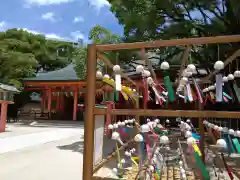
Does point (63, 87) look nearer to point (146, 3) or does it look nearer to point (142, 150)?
point (146, 3)

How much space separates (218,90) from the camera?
6.84 ft

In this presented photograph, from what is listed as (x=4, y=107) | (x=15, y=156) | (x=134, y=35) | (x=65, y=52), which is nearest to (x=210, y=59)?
(x=134, y=35)

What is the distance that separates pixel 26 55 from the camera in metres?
17.0

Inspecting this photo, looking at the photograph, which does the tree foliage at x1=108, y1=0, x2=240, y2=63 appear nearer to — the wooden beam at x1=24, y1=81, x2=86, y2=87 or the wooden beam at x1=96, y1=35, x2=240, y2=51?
the wooden beam at x1=96, y1=35, x2=240, y2=51

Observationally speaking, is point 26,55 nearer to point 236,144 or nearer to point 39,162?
point 39,162

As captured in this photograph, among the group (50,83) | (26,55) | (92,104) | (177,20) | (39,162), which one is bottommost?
(39,162)

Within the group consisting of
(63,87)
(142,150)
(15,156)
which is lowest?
(15,156)

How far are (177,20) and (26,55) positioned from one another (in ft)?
42.9

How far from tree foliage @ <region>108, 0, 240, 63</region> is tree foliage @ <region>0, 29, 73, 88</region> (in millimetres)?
11334

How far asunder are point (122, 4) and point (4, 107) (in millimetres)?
7278

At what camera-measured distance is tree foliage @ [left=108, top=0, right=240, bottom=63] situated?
6.49 metres

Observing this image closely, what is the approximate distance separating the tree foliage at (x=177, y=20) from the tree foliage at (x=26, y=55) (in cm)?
1133

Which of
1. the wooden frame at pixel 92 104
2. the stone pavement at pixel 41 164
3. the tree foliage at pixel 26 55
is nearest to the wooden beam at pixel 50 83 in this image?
the tree foliage at pixel 26 55

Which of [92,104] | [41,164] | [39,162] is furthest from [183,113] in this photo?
[39,162]
